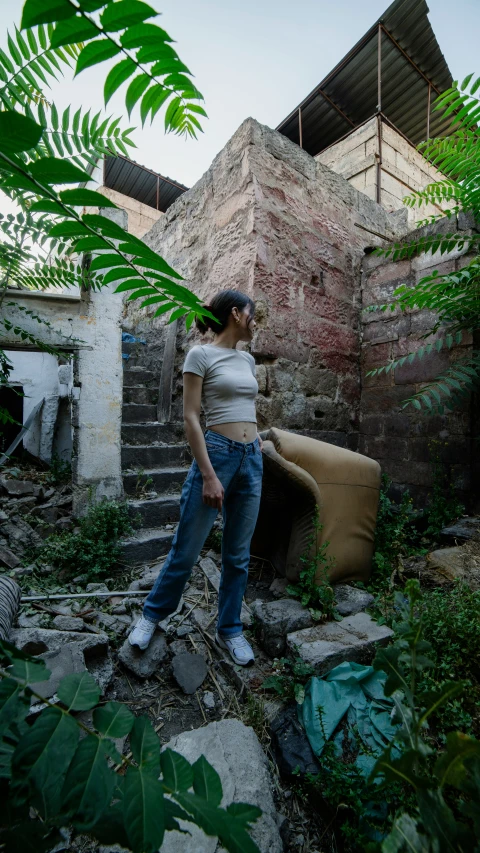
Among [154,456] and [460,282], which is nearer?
[460,282]

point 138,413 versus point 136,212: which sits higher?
point 136,212

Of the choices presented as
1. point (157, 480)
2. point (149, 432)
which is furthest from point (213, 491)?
point (149, 432)

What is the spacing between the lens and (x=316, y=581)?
7.11 ft

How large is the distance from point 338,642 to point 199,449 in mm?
1113

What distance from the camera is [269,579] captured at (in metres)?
2.66

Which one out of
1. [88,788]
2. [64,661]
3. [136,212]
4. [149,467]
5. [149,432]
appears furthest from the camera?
[136,212]

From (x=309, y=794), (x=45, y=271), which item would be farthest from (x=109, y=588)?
(x=45, y=271)

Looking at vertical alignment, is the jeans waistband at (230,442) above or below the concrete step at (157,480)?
above

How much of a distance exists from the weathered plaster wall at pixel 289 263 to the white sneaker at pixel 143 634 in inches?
66.6

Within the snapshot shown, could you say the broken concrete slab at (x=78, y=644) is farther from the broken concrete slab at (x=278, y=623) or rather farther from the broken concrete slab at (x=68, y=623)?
the broken concrete slab at (x=278, y=623)

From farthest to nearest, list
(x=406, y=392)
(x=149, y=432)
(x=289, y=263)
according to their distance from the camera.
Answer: (x=149, y=432) → (x=406, y=392) → (x=289, y=263)

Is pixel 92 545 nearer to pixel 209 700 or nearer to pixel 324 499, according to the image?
pixel 209 700

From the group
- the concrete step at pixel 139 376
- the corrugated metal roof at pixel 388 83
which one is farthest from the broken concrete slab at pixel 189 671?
the corrugated metal roof at pixel 388 83

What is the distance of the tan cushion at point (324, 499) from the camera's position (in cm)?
224
